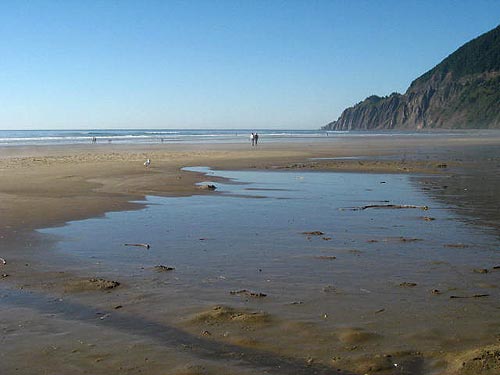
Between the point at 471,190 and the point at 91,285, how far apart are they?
13.8 metres

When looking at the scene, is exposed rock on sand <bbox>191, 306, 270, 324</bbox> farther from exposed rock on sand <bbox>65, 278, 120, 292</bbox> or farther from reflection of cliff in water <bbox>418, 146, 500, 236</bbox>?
reflection of cliff in water <bbox>418, 146, 500, 236</bbox>

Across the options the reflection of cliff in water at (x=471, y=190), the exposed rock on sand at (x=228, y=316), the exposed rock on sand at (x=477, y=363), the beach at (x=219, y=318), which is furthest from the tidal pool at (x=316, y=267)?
the reflection of cliff in water at (x=471, y=190)

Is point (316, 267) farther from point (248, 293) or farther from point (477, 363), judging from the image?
point (477, 363)

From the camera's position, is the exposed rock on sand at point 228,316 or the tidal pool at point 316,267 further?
the exposed rock on sand at point 228,316

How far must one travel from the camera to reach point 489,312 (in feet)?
20.7

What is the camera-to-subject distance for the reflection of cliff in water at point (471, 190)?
12.9 m

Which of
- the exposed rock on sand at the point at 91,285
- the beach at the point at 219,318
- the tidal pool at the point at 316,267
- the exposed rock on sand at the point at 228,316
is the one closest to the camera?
the beach at the point at 219,318

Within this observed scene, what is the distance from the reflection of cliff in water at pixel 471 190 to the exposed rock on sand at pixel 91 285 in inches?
297

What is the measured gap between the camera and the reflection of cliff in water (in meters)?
12.9

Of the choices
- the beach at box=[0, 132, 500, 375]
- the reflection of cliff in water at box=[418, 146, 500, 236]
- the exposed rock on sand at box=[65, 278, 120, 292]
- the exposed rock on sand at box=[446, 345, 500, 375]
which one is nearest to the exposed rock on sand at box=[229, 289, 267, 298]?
the beach at box=[0, 132, 500, 375]

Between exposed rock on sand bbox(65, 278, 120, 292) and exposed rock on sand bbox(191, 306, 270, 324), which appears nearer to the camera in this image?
exposed rock on sand bbox(191, 306, 270, 324)

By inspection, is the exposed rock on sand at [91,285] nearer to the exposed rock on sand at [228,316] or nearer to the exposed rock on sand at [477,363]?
the exposed rock on sand at [228,316]

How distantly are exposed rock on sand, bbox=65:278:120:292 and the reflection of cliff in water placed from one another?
754 centimetres

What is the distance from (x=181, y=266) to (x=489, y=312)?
174 inches
